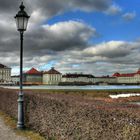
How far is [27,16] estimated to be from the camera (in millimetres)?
14078

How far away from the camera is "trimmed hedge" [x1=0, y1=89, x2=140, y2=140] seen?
6.70 m

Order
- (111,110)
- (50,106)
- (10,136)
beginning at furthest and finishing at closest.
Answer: (10,136) < (50,106) < (111,110)

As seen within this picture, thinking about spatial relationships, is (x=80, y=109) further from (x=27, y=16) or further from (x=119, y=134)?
Answer: (x=27, y=16)

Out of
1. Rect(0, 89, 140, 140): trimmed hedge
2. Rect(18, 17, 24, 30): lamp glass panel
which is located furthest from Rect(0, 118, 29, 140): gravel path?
Rect(18, 17, 24, 30): lamp glass panel

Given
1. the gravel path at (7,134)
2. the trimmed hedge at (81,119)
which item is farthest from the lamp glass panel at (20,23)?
the gravel path at (7,134)

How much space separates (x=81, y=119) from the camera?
342 inches

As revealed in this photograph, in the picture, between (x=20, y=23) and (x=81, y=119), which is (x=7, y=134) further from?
(x=81, y=119)

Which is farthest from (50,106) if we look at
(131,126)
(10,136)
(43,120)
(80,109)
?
(131,126)

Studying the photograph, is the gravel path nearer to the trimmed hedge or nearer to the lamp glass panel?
the trimmed hedge

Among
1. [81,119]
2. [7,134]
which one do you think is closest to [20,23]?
[7,134]

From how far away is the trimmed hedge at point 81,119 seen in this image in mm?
6698

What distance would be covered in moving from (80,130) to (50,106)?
270cm

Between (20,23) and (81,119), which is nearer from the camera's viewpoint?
(81,119)

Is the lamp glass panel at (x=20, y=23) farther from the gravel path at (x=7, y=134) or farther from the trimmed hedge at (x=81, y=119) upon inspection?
the gravel path at (x=7, y=134)
